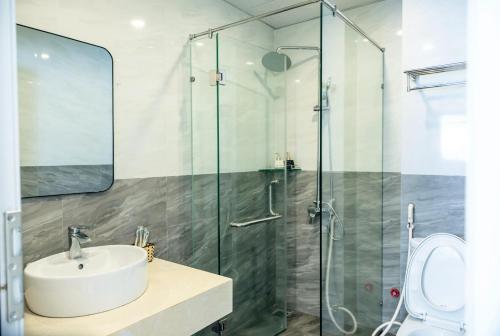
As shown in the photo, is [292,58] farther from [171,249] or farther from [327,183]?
[171,249]

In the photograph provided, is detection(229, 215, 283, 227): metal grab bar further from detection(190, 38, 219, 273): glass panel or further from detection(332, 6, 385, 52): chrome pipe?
detection(332, 6, 385, 52): chrome pipe

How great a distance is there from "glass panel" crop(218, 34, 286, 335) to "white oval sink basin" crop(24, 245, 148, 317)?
92cm

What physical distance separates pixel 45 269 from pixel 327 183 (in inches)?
59.1

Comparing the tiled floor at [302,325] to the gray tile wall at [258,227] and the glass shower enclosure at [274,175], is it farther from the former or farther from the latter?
the gray tile wall at [258,227]

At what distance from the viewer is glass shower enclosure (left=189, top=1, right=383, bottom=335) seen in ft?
6.64

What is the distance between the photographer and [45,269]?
4.36 feet

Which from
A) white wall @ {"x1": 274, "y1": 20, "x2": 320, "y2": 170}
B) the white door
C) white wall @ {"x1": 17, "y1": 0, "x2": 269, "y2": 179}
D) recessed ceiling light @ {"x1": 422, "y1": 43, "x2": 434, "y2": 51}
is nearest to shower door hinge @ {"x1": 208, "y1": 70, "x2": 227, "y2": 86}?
white wall @ {"x1": 17, "y1": 0, "x2": 269, "y2": 179}

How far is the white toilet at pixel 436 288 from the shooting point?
1788mm

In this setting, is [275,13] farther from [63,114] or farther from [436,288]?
[436,288]

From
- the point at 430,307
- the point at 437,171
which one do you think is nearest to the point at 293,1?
the point at 437,171

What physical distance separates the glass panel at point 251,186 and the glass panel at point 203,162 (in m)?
0.07

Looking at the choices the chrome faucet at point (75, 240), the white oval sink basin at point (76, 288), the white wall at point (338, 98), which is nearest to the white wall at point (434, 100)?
the white wall at point (338, 98)

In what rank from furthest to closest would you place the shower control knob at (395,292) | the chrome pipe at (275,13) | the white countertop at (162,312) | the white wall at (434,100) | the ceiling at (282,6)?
the ceiling at (282,6) < the shower control knob at (395,292) < the white wall at (434,100) < the chrome pipe at (275,13) < the white countertop at (162,312)

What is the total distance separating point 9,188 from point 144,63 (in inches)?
65.0
